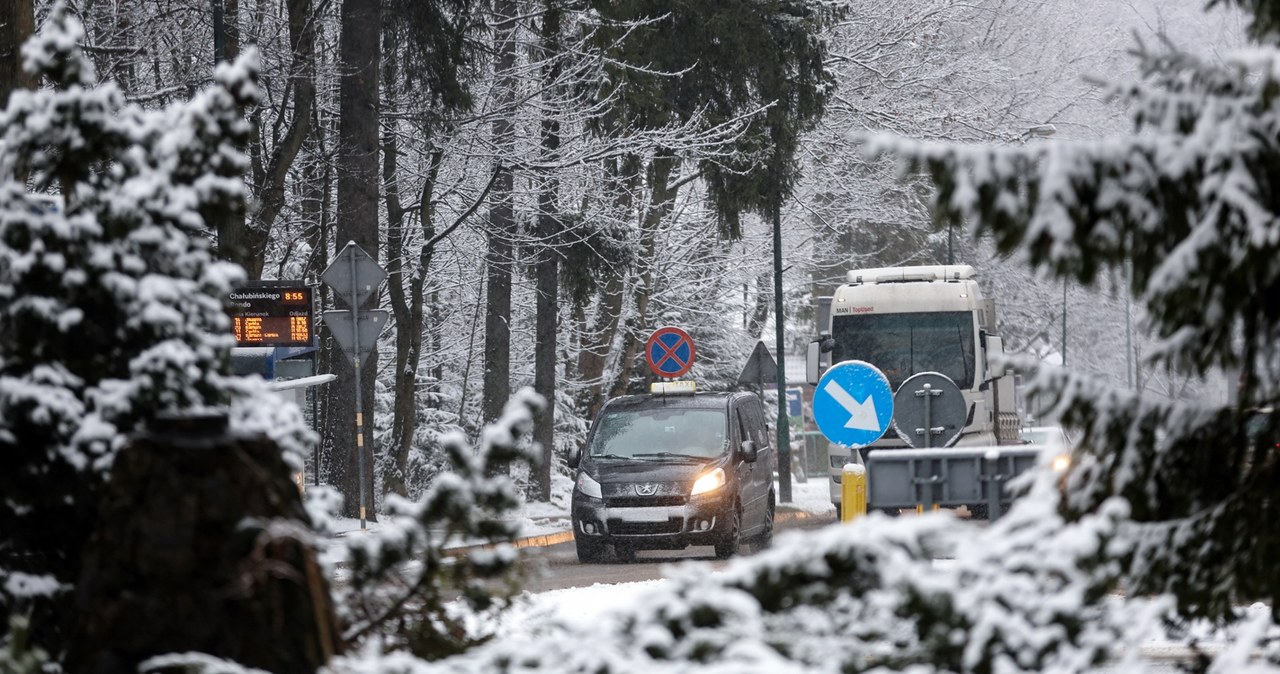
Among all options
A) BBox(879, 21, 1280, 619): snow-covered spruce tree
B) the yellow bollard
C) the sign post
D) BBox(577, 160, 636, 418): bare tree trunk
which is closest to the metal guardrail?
the yellow bollard

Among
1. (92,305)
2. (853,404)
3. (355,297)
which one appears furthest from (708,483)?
(92,305)

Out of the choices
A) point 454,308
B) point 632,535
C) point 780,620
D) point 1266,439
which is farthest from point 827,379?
point 454,308

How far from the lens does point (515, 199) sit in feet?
88.6

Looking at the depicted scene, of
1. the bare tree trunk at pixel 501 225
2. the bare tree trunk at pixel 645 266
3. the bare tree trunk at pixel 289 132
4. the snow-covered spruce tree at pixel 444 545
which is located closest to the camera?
the snow-covered spruce tree at pixel 444 545

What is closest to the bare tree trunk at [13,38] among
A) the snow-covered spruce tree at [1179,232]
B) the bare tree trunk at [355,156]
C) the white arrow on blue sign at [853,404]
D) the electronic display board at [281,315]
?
the electronic display board at [281,315]

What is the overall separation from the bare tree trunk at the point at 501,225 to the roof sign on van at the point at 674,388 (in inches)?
215

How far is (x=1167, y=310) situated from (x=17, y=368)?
2.89 metres

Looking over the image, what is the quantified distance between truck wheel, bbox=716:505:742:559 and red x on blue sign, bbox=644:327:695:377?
6.32m

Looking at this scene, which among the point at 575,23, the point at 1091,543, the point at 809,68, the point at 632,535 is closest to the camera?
the point at 1091,543

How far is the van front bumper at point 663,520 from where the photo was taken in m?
17.7

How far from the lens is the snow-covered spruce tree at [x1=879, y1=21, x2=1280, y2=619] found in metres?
4.05

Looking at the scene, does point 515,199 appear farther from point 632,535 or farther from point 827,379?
point 827,379

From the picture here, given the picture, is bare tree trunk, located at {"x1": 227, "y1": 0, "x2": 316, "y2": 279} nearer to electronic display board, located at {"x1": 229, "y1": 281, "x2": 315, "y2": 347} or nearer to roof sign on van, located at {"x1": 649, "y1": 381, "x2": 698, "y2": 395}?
electronic display board, located at {"x1": 229, "y1": 281, "x2": 315, "y2": 347}

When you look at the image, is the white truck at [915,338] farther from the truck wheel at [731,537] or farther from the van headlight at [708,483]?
the van headlight at [708,483]
